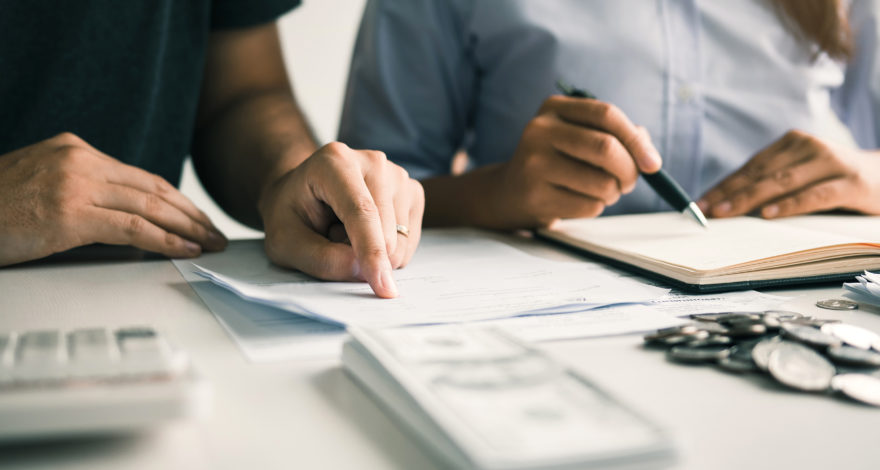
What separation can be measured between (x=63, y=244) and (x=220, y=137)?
46 centimetres

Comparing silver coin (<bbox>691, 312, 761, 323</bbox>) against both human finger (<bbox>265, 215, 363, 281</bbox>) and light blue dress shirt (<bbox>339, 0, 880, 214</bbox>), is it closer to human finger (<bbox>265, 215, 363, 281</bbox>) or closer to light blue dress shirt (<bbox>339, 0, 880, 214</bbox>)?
human finger (<bbox>265, 215, 363, 281</bbox>)

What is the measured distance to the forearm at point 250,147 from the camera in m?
0.97

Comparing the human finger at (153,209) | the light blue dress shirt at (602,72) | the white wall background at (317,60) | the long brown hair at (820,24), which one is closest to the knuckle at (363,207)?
the human finger at (153,209)

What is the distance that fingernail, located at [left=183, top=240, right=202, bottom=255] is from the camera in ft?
2.44

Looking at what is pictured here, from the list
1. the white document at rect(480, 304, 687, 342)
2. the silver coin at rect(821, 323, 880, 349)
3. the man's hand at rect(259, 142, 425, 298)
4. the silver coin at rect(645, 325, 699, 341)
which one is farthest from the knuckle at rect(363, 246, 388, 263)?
the silver coin at rect(821, 323, 880, 349)

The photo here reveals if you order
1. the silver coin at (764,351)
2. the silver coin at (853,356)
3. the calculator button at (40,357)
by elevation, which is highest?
the silver coin at (853,356)

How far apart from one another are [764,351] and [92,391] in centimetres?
37

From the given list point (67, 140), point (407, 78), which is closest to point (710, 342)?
point (67, 140)

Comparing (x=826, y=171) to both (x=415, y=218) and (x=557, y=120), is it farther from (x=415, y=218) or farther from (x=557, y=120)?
(x=415, y=218)

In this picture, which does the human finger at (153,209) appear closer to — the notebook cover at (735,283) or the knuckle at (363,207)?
the knuckle at (363,207)

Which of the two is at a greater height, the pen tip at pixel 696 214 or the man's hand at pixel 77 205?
the pen tip at pixel 696 214

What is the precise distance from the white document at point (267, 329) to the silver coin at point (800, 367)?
0.26m

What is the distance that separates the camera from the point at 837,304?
605 mm

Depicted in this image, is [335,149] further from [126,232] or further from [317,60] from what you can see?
[317,60]
